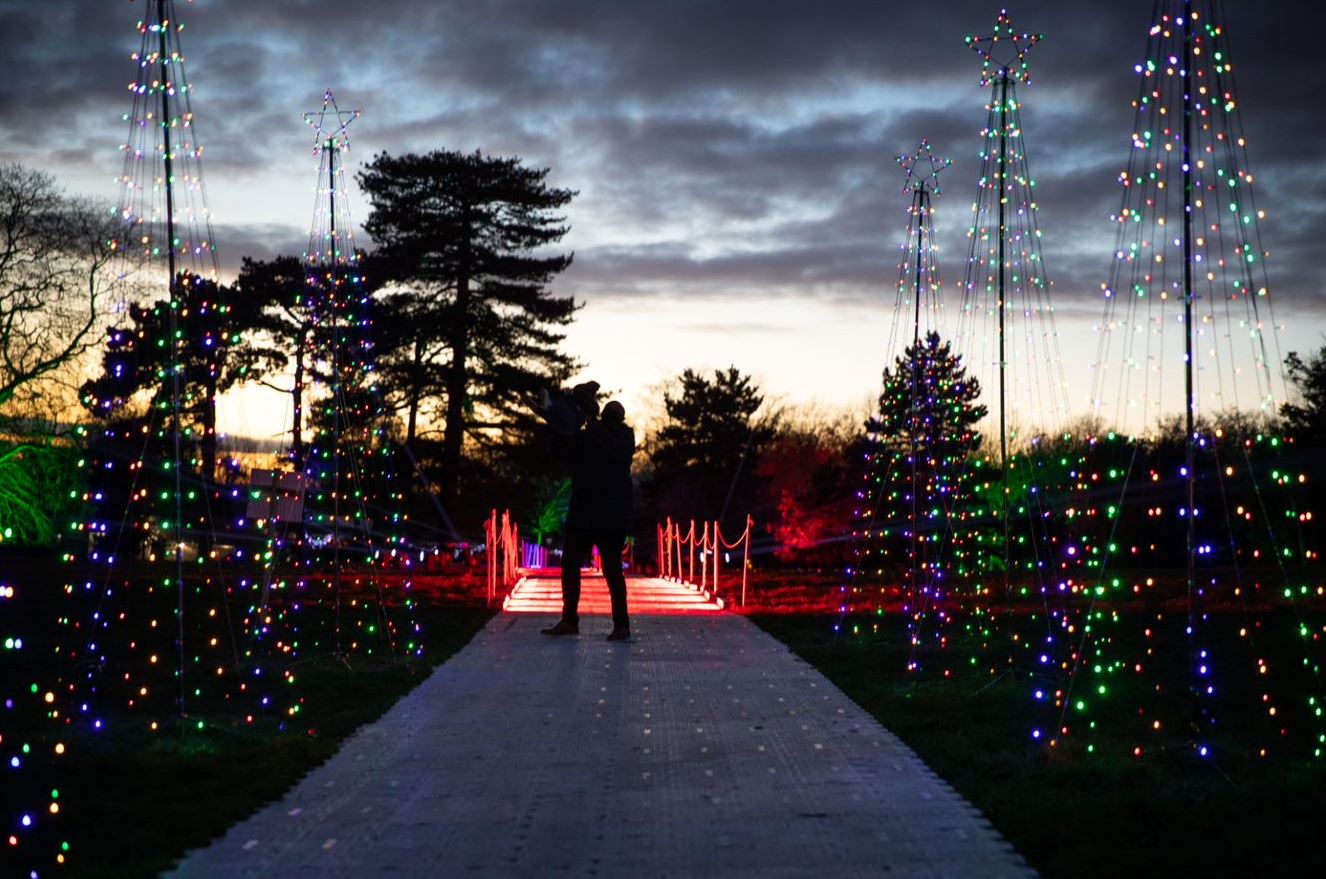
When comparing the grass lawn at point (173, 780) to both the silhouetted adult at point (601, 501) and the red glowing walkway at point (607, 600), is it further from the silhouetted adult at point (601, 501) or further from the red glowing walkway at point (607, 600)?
the red glowing walkway at point (607, 600)

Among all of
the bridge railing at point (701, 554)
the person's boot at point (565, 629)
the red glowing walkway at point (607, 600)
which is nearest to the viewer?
the person's boot at point (565, 629)

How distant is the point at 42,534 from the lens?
34.1 meters

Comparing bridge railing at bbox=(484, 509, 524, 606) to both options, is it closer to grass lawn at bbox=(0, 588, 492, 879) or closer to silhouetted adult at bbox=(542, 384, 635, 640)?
silhouetted adult at bbox=(542, 384, 635, 640)

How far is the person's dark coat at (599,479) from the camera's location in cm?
1301

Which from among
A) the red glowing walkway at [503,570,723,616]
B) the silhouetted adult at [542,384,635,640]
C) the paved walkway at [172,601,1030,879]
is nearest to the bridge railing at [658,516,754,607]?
the red glowing walkway at [503,570,723,616]

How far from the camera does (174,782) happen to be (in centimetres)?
646

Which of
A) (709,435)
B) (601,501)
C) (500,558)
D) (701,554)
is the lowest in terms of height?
(500,558)

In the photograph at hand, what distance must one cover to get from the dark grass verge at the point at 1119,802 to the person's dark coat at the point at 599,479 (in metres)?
4.52

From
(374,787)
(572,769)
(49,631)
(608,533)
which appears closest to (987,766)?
(572,769)

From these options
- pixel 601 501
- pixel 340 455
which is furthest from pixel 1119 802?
pixel 340 455

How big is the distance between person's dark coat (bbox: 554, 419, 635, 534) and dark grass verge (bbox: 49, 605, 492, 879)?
3742 millimetres

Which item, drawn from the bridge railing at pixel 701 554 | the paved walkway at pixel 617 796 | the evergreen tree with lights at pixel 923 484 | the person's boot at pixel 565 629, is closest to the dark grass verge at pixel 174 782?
the paved walkway at pixel 617 796

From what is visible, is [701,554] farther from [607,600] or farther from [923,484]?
[923,484]

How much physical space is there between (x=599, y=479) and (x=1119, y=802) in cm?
→ 771
